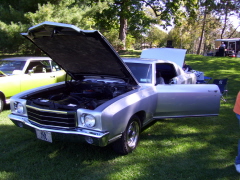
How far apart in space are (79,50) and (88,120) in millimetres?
1556

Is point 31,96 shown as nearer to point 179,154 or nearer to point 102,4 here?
point 179,154

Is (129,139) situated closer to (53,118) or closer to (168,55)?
(53,118)

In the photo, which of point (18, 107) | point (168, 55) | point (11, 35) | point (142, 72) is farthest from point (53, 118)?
point (11, 35)

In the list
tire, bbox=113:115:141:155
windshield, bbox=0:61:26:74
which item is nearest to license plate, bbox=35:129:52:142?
tire, bbox=113:115:141:155

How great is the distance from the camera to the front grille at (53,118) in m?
3.29

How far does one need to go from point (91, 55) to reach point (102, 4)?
56.0ft

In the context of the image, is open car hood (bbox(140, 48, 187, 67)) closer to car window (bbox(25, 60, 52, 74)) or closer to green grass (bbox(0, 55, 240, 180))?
green grass (bbox(0, 55, 240, 180))

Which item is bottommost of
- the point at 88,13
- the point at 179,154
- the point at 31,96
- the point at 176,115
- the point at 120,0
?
the point at 179,154

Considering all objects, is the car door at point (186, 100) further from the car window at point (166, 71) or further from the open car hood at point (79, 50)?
the car window at point (166, 71)

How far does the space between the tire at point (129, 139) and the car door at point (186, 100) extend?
612mm

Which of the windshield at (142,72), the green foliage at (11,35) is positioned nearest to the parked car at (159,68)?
the windshield at (142,72)

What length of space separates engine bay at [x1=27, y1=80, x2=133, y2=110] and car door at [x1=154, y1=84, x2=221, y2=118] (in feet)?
2.19

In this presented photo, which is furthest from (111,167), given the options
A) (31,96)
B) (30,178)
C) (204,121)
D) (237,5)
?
(237,5)

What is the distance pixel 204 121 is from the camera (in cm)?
557
